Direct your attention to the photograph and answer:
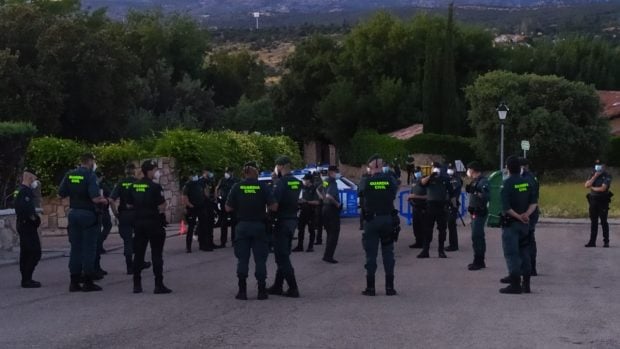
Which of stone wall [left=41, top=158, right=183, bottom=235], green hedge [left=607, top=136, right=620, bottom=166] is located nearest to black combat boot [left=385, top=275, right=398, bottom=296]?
stone wall [left=41, top=158, right=183, bottom=235]

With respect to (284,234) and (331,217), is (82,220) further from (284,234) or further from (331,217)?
(331,217)

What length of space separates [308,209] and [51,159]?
7698mm

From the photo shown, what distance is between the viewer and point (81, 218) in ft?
45.8

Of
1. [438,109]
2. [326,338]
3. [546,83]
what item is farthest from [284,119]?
[326,338]

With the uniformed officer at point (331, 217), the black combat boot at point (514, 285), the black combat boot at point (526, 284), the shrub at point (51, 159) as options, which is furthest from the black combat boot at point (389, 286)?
the shrub at point (51, 159)

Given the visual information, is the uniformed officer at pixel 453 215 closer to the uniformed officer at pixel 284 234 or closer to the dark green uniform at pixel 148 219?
the uniformed officer at pixel 284 234

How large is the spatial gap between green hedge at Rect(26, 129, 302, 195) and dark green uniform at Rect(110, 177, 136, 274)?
8.87 m

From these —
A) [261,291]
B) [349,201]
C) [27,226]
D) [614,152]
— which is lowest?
[614,152]

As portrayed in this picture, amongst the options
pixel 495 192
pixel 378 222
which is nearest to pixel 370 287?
pixel 378 222

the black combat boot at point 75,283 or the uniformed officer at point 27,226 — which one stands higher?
the uniformed officer at point 27,226

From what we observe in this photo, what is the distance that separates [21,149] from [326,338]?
41.7 feet

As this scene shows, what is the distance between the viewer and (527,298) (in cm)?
1336

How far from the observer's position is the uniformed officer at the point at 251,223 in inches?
515

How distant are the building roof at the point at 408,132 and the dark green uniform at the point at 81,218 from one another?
156 feet
